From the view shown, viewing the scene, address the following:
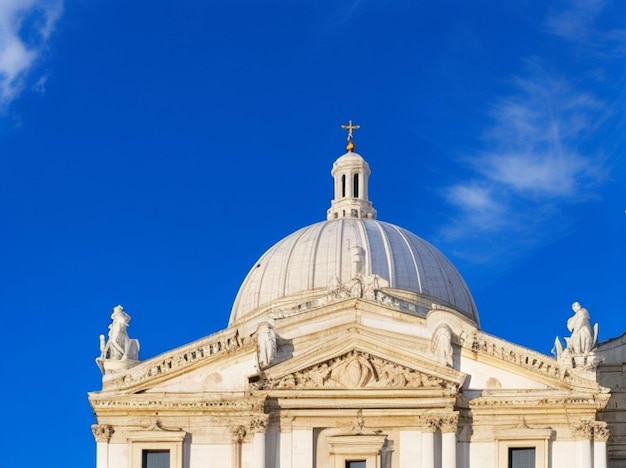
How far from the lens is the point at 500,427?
59281 millimetres

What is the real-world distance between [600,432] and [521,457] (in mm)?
→ 2914

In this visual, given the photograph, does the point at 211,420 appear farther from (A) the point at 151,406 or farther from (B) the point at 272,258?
(B) the point at 272,258

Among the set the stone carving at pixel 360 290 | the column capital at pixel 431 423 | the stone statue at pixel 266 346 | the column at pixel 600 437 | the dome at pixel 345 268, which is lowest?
the column at pixel 600 437

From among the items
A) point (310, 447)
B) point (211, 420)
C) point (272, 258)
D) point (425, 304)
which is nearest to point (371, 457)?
point (310, 447)

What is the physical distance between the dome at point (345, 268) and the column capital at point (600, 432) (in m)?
Answer: 17.8

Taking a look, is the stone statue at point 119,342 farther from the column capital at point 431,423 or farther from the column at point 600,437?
the column at point 600,437

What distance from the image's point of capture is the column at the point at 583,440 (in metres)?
58.4

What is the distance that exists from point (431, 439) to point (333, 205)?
2976 centimetres

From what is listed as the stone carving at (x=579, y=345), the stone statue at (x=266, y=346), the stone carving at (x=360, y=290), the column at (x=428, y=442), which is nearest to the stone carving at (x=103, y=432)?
the stone statue at (x=266, y=346)

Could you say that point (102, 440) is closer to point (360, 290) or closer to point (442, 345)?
point (360, 290)

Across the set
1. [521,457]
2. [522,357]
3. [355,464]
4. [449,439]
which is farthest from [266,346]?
[521,457]

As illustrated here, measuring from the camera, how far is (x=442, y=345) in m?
59.7

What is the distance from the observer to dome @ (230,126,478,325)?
78438 mm

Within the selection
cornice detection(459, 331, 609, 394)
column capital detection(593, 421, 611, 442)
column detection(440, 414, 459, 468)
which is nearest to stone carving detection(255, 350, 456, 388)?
column detection(440, 414, 459, 468)
